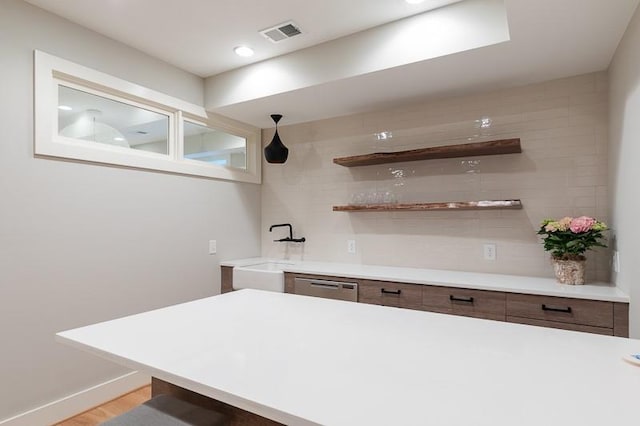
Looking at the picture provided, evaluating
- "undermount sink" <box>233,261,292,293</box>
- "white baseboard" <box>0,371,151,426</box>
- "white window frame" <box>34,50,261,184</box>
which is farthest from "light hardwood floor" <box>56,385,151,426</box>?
"white window frame" <box>34,50,261,184</box>

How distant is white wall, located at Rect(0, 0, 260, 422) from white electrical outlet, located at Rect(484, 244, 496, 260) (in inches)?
95.5

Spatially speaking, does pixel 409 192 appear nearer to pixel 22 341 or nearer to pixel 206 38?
pixel 206 38

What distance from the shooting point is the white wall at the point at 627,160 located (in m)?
1.76

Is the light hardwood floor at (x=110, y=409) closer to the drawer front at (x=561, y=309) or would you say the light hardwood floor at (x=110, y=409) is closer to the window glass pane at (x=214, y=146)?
the window glass pane at (x=214, y=146)

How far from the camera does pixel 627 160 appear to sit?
194 cm

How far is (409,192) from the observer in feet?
10.4

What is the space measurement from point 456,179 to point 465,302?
1.07 meters

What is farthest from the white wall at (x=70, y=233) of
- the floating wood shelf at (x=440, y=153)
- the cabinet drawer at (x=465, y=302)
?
the cabinet drawer at (x=465, y=302)

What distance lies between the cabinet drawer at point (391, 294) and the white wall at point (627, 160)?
1119 millimetres

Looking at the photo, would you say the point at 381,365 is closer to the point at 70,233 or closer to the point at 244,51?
the point at 70,233

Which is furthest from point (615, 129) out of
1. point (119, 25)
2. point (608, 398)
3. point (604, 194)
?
point (119, 25)

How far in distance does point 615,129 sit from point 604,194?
464mm

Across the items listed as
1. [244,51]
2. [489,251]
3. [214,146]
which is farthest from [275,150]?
[489,251]

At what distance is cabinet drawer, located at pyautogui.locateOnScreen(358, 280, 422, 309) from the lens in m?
2.49
